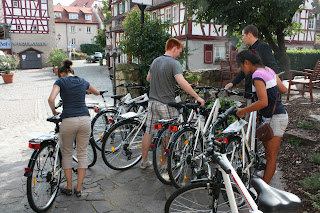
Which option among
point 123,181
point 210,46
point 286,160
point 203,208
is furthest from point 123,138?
point 210,46

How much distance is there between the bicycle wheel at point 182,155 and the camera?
3.82 m

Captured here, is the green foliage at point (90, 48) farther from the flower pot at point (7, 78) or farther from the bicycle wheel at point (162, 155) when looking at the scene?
the bicycle wheel at point (162, 155)

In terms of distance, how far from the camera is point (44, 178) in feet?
11.5

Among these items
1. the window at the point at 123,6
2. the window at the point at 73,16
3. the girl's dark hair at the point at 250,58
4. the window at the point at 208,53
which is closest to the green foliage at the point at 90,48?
the window at the point at 73,16

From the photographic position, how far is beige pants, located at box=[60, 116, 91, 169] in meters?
3.58

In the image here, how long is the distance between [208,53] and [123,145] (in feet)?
67.1

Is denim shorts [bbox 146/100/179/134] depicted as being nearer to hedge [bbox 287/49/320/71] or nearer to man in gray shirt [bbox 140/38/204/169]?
man in gray shirt [bbox 140/38/204/169]

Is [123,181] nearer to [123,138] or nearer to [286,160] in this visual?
[123,138]

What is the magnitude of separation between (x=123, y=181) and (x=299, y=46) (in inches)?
1102

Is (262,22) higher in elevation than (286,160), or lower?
higher

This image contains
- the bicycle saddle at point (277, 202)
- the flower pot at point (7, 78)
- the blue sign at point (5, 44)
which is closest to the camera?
the bicycle saddle at point (277, 202)

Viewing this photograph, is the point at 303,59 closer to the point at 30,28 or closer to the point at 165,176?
the point at 165,176

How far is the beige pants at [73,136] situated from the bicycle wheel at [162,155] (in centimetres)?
88

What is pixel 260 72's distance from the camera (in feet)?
10.6
